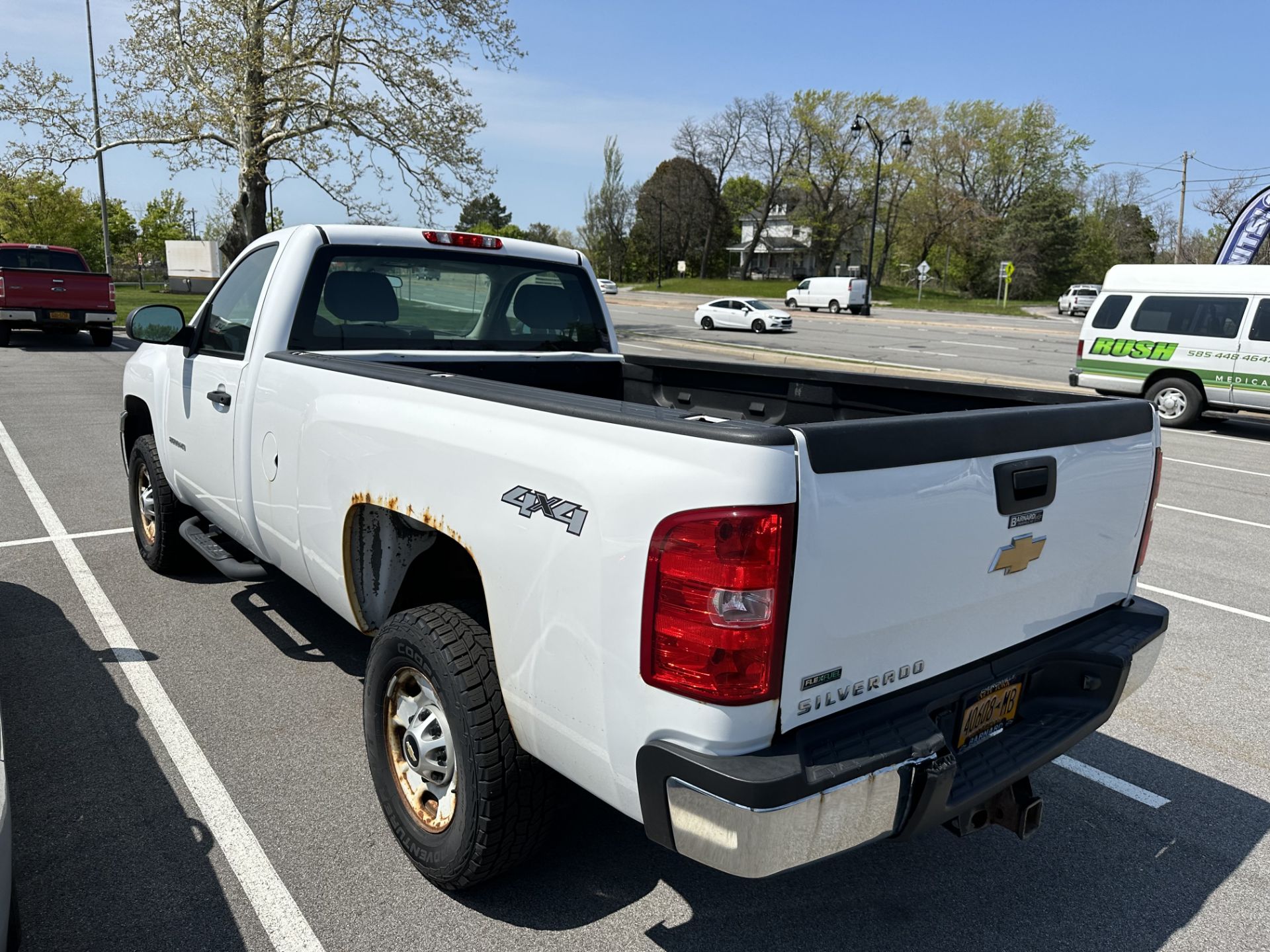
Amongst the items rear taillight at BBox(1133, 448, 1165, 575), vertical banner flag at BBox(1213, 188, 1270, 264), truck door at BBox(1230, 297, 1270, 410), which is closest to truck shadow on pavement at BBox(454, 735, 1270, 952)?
rear taillight at BBox(1133, 448, 1165, 575)

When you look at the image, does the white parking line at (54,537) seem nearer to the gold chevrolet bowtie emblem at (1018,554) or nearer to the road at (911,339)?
the gold chevrolet bowtie emblem at (1018,554)

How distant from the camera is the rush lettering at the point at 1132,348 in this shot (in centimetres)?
1390

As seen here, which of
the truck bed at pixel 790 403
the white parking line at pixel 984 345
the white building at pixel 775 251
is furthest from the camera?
the white building at pixel 775 251

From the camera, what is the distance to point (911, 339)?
32.5m

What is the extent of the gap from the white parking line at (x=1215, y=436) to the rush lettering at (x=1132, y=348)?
1.12 metres

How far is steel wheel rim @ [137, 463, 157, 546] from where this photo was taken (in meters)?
5.48

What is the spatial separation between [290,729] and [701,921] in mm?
1922

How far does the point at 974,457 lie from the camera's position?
2281 millimetres

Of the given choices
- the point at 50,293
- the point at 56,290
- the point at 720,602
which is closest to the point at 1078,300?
the point at 56,290

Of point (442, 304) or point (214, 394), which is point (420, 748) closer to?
point (214, 394)

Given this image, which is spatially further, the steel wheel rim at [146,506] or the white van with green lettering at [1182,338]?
the white van with green lettering at [1182,338]

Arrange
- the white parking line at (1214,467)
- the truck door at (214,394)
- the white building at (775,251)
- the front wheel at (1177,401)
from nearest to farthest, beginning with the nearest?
the truck door at (214,394) → the white parking line at (1214,467) → the front wheel at (1177,401) → the white building at (775,251)

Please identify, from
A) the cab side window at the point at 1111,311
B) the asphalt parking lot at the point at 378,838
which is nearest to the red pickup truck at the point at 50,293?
the asphalt parking lot at the point at 378,838

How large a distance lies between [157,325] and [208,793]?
8.03 ft
